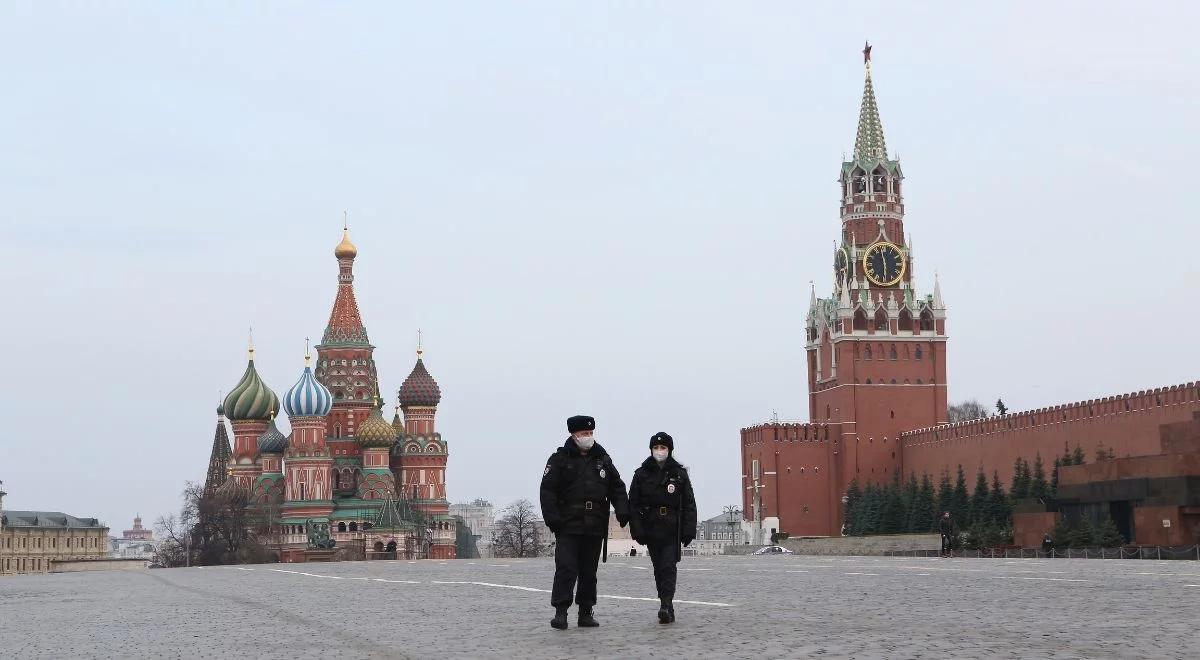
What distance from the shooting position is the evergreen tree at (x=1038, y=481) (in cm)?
6194

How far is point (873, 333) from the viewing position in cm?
8400

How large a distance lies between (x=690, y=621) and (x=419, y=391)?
84.4m

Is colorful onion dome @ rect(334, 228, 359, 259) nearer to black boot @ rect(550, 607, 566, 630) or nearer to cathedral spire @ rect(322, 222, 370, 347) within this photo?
cathedral spire @ rect(322, 222, 370, 347)

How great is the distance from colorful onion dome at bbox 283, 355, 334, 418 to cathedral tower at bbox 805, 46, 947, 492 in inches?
967

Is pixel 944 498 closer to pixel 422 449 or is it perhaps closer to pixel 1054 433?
pixel 1054 433

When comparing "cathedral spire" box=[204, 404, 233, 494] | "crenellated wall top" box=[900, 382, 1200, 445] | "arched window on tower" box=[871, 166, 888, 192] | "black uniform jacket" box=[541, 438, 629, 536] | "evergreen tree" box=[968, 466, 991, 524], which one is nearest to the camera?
"black uniform jacket" box=[541, 438, 629, 536]

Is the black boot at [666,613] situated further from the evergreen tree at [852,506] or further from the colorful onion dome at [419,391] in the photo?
the colorful onion dome at [419,391]

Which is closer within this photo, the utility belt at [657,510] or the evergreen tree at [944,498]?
the utility belt at [657,510]

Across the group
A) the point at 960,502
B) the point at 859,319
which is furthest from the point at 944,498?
the point at 859,319

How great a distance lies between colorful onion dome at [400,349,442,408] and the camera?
94.2m

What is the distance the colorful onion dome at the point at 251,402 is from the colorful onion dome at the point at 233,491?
3.52 metres

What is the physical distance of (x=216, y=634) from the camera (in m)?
10.7

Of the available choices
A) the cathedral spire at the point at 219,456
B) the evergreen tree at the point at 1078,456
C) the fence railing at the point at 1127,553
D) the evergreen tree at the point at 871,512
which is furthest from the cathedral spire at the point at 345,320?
the fence railing at the point at 1127,553

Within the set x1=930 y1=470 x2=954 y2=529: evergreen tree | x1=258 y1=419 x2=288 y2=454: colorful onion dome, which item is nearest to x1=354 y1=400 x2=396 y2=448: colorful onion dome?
x1=258 y1=419 x2=288 y2=454: colorful onion dome
